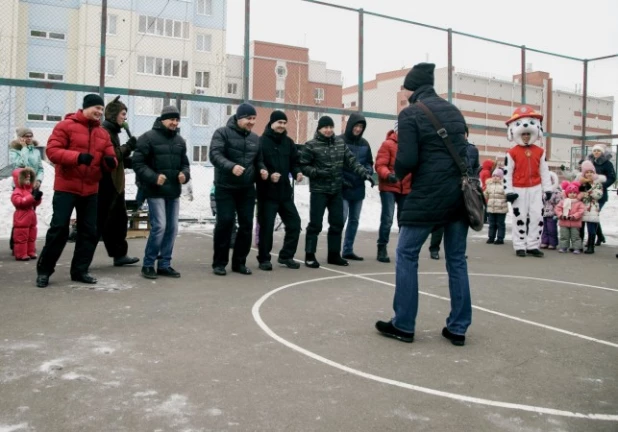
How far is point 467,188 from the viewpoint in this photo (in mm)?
4637

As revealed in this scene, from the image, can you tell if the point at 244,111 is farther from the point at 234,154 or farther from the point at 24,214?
the point at 24,214

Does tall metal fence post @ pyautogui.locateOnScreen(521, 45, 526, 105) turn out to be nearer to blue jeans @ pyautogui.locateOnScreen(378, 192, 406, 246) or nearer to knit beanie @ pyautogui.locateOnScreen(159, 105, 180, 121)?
blue jeans @ pyautogui.locateOnScreen(378, 192, 406, 246)

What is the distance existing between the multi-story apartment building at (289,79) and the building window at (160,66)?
6.13 meters

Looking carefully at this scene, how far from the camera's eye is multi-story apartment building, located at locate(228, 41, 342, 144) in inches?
560

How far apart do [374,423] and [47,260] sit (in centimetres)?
457

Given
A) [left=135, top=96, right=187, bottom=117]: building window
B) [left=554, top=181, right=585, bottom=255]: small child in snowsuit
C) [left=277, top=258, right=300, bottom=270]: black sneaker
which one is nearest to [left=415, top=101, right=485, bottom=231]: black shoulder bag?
[left=277, top=258, right=300, bottom=270]: black sneaker

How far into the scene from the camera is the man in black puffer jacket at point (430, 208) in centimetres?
463

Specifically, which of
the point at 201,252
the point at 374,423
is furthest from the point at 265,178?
the point at 374,423

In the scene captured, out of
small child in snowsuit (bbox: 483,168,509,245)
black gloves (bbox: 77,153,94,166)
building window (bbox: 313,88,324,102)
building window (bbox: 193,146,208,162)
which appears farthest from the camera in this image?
building window (bbox: 313,88,324,102)

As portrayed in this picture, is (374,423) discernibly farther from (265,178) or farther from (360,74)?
(360,74)

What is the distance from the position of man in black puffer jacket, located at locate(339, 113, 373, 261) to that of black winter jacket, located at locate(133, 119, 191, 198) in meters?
2.52

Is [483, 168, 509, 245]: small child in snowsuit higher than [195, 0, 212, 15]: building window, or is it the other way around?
[195, 0, 212, 15]: building window

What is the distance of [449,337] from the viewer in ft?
15.4

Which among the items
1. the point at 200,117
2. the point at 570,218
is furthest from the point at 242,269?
the point at 200,117
